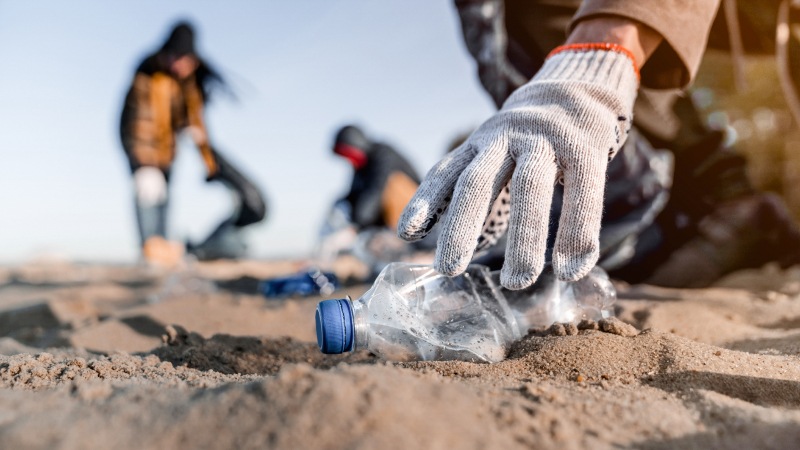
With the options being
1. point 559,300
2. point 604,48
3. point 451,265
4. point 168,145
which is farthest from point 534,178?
point 168,145

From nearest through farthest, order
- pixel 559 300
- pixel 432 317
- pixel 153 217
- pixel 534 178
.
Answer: pixel 534 178, pixel 432 317, pixel 559 300, pixel 153 217

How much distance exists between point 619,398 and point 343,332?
63 centimetres

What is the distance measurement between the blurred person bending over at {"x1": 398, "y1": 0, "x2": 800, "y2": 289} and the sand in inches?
9.8

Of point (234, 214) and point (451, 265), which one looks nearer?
point (451, 265)

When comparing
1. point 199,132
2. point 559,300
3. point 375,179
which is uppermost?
point 199,132

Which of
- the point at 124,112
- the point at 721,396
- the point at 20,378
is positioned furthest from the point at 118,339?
the point at 124,112

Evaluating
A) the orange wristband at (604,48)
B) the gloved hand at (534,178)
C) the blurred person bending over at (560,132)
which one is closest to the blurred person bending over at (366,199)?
the blurred person bending over at (560,132)

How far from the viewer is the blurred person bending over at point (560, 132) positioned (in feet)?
4.39

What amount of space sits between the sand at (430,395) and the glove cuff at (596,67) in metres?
0.66

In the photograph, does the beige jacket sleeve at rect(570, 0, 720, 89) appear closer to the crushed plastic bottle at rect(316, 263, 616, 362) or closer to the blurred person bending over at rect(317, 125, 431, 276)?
the crushed plastic bottle at rect(316, 263, 616, 362)

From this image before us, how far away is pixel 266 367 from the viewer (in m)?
1.55

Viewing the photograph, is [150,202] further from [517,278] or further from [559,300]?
[517,278]

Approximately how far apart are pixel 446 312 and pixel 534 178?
0.57 m

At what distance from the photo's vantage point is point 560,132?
4.53 feet
